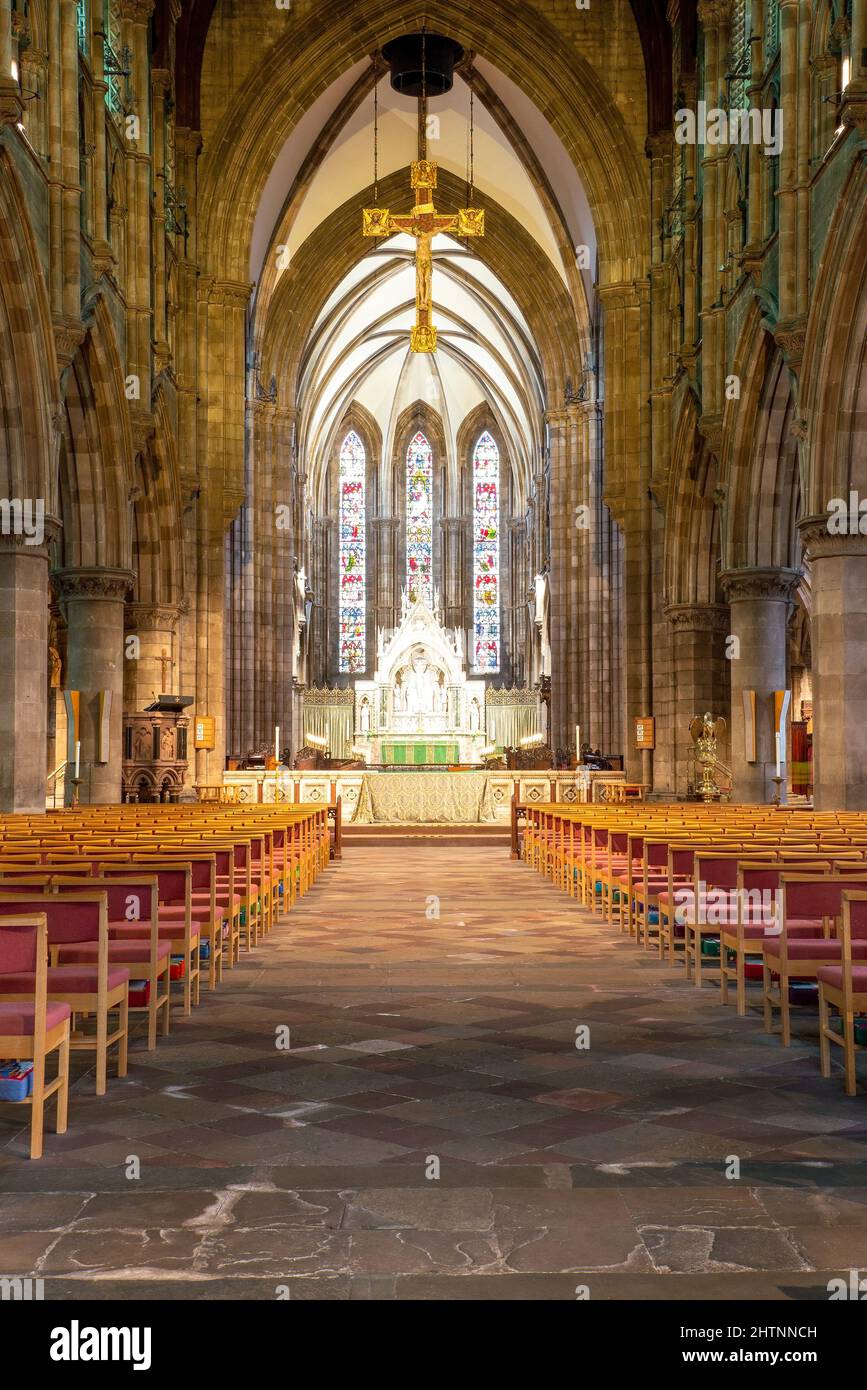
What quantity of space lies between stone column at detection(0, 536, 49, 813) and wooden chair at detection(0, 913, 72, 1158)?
10.7 meters

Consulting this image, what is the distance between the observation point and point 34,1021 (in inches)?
184

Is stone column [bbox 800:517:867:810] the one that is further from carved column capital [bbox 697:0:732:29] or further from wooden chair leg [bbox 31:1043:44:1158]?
wooden chair leg [bbox 31:1043:44:1158]

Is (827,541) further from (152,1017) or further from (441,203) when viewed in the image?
(441,203)

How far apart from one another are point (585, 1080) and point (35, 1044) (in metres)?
2.27

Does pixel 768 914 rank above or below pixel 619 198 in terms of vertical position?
below

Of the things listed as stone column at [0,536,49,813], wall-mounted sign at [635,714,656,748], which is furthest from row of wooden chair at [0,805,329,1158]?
wall-mounted sign at [635,714,656,748]

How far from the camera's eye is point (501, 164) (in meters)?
35.7

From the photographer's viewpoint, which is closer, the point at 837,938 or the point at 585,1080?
the point at 585,1080

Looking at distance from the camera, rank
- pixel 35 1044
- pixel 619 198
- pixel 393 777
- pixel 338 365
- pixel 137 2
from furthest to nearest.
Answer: pixel 338 365 → pixel 619 198 → pixel 393 777 → pixel 137 2 → pixel 35 1044

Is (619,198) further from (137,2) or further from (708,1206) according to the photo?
(708,1206)

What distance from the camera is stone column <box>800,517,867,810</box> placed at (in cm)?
1609

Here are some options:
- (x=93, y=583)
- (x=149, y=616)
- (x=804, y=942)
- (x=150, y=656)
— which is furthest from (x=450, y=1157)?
(x=149, y=616)

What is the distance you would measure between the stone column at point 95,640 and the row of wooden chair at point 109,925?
29.2ft

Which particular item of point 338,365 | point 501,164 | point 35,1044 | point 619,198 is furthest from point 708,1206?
point 338,365
